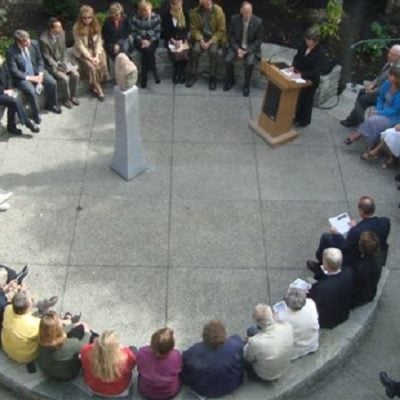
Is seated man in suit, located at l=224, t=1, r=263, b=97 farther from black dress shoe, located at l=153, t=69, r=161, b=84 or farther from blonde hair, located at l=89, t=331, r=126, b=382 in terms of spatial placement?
blonde hair, located at l=89, t=331, r=126, b=382

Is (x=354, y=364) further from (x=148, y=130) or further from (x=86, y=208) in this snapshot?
(x=148, y=130)

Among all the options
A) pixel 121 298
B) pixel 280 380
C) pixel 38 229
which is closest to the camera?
pixel 280 380

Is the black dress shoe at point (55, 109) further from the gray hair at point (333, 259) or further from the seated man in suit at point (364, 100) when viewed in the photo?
the gray hair at point (333, 259)

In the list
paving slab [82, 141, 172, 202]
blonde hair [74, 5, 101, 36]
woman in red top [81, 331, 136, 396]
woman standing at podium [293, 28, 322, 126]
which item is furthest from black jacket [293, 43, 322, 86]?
woman in red top [81, 331, 136, 396]

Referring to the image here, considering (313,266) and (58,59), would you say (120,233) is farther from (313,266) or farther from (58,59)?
(58,59)

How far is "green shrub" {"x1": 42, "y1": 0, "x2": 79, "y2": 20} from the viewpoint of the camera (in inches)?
474

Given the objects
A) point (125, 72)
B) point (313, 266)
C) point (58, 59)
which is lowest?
point (313, 266)

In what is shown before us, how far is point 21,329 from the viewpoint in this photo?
6.84 meters

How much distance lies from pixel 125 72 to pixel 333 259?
11.1 ft

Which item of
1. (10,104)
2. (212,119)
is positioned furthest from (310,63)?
(10,104)

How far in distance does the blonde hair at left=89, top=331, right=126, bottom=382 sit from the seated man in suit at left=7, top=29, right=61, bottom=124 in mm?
4925

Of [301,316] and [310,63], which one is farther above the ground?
[310,63]

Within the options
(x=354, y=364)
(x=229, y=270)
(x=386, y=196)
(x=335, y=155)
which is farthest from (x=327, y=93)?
(x=354, y=364)

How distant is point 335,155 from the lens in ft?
34.0
